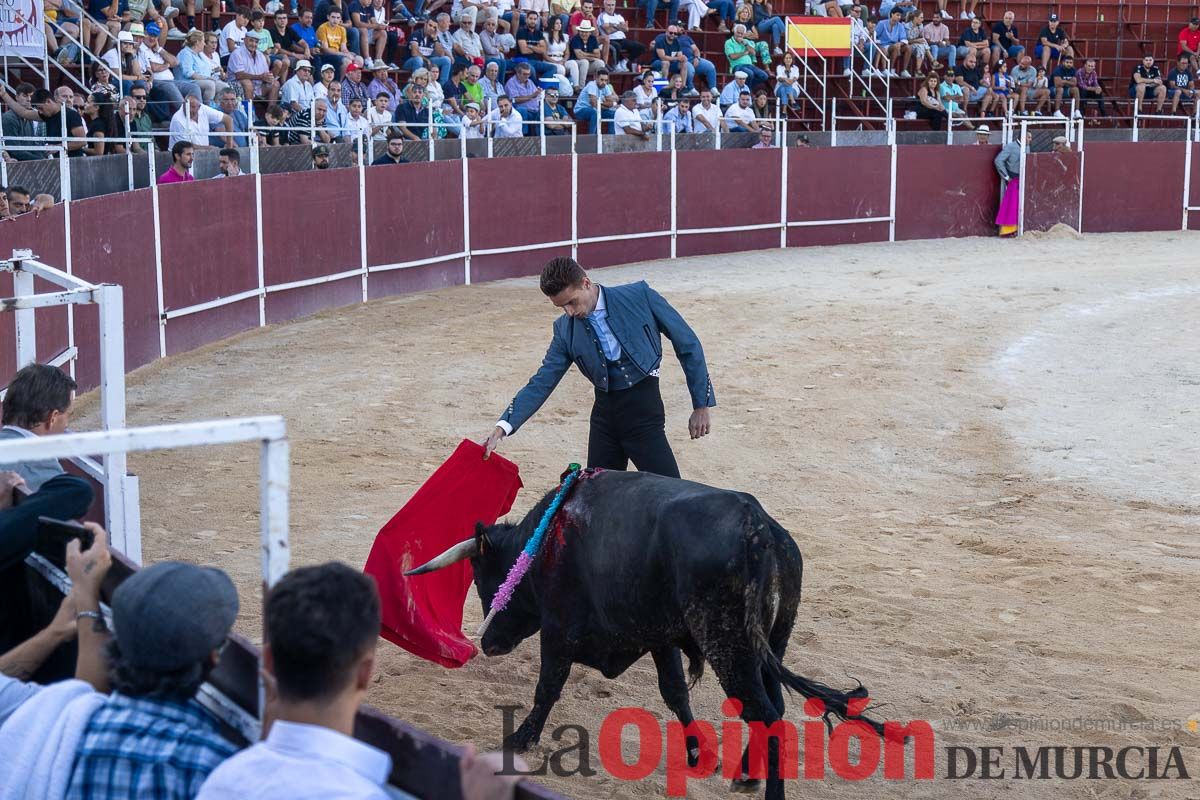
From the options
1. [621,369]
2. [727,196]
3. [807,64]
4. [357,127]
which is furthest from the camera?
[807,64]

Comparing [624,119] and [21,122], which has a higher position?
[624,119]

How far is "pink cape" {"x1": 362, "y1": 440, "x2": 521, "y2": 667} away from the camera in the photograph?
4832 mm

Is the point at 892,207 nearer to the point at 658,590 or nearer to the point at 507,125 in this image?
the point at 507,125

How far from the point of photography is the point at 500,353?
36.0 feet

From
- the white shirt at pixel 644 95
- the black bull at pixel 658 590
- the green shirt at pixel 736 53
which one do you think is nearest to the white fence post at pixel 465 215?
the white shirt at pixel 644 95

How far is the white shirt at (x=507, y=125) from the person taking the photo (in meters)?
16.4

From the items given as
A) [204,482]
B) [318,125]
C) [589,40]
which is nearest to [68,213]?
[204,482]

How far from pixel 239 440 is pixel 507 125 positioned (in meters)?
14.8

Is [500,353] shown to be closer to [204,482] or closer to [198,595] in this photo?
[204,482]

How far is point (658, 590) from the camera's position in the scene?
416 centimetres

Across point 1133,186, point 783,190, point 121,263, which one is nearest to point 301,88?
point 121,263

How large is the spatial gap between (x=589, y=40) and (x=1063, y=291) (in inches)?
326

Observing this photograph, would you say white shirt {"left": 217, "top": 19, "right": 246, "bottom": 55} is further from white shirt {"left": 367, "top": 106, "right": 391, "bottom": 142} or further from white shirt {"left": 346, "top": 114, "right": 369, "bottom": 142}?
white shirt {"left": 367, "top": 106, "right": 391, "bottom": 142}

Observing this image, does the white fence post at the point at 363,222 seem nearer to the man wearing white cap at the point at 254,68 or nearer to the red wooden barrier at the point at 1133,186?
the man wearing white cap at the point at 254,68
